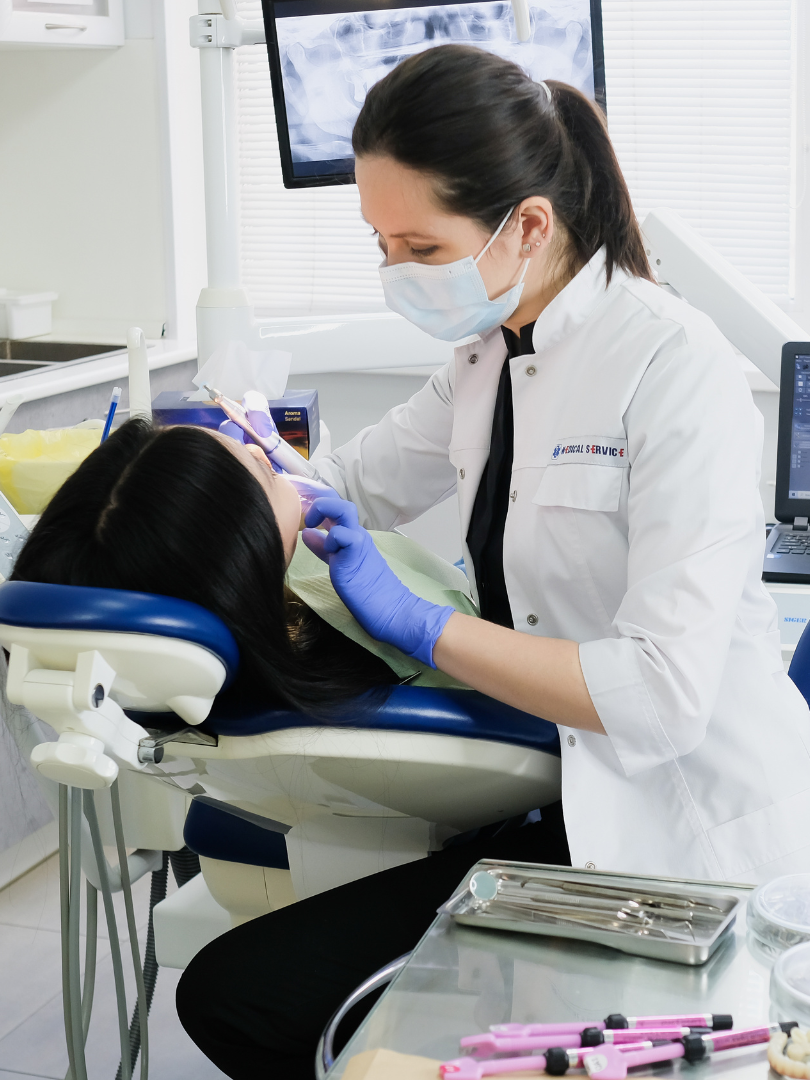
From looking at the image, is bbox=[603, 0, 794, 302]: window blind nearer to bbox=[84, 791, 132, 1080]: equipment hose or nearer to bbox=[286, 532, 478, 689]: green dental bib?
bbox=[286, 532, 478, 689]: green dental bib

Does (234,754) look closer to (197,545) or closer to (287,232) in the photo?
(197,545)

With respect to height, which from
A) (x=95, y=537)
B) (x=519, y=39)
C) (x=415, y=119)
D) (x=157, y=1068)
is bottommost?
(x=157, y=1068)

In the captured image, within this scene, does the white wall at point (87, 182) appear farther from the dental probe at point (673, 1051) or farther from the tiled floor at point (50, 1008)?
the dental probe at point (673, 1051)

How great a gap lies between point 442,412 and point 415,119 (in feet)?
1.57

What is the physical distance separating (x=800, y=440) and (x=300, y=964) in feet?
4.53

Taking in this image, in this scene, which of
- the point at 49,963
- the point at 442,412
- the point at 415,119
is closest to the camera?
the point at 415,119

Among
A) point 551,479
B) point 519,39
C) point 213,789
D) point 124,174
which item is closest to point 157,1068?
point 213,789

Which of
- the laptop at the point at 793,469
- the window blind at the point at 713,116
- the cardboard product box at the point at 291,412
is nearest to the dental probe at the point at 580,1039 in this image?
the cardboard product box at the point at 291,412

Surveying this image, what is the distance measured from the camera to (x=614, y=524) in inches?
44.8

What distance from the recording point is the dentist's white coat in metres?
1.02

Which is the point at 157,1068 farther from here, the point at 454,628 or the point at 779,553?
the point at 779,553

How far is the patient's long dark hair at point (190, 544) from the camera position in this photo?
3.20 ft

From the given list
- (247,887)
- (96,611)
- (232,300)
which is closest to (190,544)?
(96,611)

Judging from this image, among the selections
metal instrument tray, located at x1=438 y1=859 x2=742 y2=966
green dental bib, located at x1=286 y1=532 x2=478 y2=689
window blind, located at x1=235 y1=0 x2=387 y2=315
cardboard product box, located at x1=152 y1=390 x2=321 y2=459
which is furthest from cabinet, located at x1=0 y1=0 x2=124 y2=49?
metal instrument tray, located at x1=438 y1=859 x2=742 y2=966
